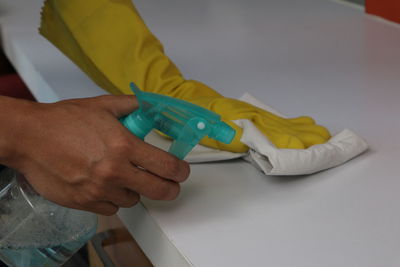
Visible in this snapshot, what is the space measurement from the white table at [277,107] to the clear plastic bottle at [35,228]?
6 cm

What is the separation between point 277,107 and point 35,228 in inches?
14.6

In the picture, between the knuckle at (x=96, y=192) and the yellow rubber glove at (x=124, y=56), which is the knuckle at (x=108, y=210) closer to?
the knuckle at (x=96, y=192)

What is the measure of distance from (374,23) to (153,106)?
0.76m

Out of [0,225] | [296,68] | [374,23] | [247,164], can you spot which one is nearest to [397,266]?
[247,164]

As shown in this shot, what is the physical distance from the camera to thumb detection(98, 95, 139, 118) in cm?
61

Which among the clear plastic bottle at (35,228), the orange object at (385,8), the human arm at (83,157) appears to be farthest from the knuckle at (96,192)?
the orange object at (385,8)

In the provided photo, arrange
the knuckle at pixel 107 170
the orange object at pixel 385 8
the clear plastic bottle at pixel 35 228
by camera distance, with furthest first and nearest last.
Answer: the orange object at pixel 385 8 < the clear plastic bottle at pixel 35 228 < the knuckle at pixel 107 170

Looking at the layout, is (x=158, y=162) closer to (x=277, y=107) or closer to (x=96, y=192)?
(x=96, y=192)

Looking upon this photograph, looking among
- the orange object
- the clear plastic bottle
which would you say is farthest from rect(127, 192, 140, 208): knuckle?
the orange object

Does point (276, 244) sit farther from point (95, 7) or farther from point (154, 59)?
point (95, 7)

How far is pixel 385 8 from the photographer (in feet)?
3.97

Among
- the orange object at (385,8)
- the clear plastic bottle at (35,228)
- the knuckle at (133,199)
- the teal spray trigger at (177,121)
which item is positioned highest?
the orange object at (385,8)

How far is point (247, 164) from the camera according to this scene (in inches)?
27.8

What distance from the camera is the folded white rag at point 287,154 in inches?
25.3
